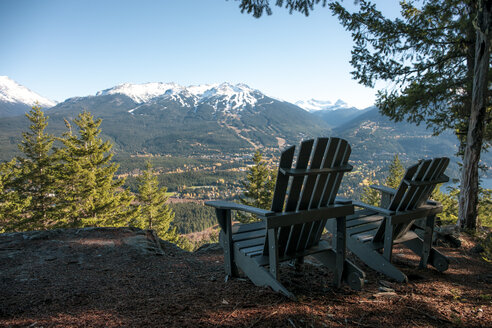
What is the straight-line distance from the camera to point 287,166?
7.55 feet

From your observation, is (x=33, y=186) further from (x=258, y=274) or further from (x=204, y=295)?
(x=258, y=274)

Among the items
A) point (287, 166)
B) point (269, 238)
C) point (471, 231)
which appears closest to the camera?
point (287, 166)

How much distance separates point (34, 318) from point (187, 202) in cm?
9396

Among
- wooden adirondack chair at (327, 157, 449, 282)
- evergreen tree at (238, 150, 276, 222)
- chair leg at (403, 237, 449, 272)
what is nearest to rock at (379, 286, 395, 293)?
wooden adirondack chair at (327, 157, 449, 282)

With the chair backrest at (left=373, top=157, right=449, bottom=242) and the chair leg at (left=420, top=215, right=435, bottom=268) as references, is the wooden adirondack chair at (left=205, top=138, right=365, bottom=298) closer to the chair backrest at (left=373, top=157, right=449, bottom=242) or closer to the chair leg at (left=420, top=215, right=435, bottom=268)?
the chair backrest at (left=373, top=157, right=449, bottom=242)

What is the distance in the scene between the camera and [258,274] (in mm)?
2607

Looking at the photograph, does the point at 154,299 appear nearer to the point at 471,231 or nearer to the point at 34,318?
the point at 34,318

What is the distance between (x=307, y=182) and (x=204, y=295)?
149cm

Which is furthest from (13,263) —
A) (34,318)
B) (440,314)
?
(440,314)

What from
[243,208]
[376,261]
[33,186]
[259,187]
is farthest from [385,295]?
[33,186]

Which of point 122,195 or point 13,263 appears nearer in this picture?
point 13,263

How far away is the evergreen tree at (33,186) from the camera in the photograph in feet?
52.5

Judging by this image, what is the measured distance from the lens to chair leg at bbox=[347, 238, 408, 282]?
2.95 m

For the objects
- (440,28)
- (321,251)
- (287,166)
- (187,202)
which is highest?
(440,28)
